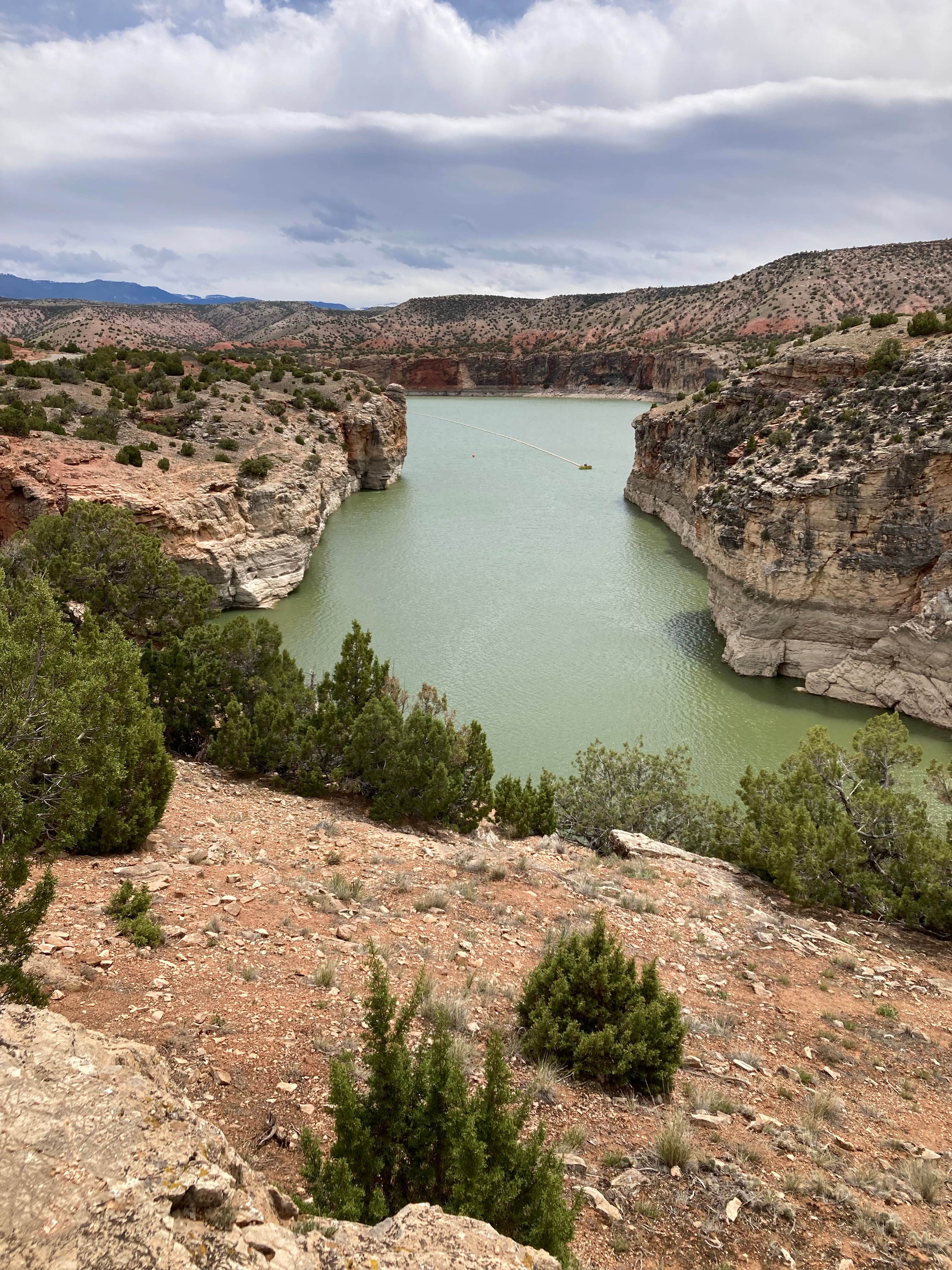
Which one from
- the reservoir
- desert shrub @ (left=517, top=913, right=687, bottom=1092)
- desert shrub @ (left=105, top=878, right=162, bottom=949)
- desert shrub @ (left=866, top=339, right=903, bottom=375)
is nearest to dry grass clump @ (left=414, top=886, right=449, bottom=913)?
desert shrub @ (left=517, top=913, right=687, bottom=1092)

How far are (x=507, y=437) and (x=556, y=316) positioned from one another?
6846 centimetres

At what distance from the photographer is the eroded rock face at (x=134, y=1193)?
244 centimetres

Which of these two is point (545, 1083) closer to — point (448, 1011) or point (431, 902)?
point (448, 1011)

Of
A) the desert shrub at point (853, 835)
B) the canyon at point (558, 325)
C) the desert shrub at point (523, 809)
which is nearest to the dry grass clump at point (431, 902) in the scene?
the desert shrub at point (523, 809)

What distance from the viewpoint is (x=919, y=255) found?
8438cm

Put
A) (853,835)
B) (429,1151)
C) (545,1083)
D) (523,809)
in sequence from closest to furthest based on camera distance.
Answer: (429,1151) < (545,1083) < (853,835) < (523,809)

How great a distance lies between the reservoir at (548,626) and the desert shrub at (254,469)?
4.57 meters

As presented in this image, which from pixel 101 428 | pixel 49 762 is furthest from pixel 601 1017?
pixel 101 428

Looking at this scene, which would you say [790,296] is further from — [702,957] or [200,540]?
[702,957]

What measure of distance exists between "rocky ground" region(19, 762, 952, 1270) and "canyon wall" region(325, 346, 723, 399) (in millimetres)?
94696

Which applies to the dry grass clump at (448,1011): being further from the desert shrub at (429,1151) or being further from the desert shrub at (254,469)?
the desert shrub at (254,469)

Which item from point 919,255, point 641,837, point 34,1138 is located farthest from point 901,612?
point 919,255

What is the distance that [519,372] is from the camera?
358 feet

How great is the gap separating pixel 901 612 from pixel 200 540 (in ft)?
73.3
